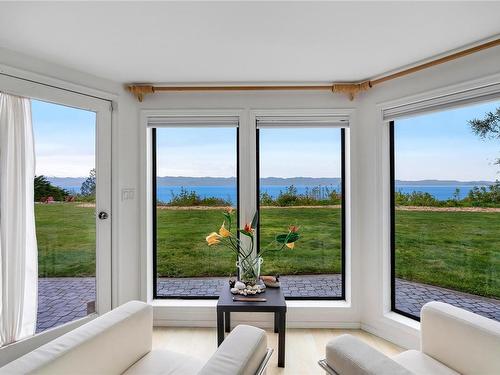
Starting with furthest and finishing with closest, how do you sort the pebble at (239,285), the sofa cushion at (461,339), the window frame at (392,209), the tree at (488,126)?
the window frame at (392,209), the pebble at (239,285), the tree at (488,126), the sofa cushion at (461,339)

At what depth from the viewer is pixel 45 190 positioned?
6.81 feet

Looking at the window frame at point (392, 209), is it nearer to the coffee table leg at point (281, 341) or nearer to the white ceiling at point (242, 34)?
the white ceiling at point (242, 34)

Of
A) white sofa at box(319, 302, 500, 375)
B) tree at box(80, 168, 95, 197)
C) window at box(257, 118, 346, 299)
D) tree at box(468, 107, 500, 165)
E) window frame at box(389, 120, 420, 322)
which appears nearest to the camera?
white sofa at box(319, 302, 500, 375)

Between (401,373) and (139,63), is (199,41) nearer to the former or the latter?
(139,63)

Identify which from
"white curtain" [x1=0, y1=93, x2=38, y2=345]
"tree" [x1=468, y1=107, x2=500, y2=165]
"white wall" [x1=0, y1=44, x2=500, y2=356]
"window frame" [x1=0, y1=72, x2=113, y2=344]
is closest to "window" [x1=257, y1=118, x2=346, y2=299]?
"white wall" [x1=0, y1=44, x2=500, y2=356]

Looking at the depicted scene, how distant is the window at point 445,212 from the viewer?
2008 mm

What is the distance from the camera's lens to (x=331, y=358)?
1257 mm

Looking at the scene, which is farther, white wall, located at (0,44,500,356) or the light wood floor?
white wall, located at (0,44,500,356)

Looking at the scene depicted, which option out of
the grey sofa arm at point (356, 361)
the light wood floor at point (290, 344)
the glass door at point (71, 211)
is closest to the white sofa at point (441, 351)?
the grey sofa arm at point (356, 361)

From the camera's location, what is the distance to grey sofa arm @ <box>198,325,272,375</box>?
3.33 feet

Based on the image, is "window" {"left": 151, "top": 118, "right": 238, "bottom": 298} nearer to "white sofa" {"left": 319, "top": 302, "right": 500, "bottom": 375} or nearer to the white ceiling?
the white ceiling

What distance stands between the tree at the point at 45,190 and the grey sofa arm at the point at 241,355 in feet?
5.73

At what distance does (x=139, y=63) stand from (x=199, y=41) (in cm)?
59

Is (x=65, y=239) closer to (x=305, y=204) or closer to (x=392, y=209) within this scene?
(x=305, y=204)
